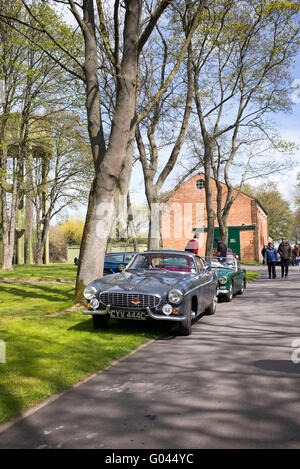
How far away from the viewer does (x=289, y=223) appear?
2827 inches

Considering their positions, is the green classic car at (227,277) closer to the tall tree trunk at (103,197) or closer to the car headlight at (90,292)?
the tall tree trunk at (103,197)

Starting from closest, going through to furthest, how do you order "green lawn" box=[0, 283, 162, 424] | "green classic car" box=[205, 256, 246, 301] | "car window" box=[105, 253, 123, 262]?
"green lawn" box=[0, 283, 162, 424]
"green classic car" box=[205, 256, 246, 301]
"car window" box=[105, 253, 123, 262]

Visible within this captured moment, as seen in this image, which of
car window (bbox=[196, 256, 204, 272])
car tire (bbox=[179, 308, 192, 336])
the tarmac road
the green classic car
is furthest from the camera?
the green classic car

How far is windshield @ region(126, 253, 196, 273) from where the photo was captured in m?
9.27

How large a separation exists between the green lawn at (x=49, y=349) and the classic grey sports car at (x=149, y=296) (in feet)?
1.35

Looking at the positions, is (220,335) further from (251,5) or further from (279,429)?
(251,5)

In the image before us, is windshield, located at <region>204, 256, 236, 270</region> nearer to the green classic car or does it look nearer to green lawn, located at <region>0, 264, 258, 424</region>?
the green classic car

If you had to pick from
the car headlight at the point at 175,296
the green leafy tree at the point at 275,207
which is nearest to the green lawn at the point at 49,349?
the car headlight at the point at 175,296

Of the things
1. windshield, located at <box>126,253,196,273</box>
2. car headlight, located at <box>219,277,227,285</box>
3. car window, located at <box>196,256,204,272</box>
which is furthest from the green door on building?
windshield, located at <box>126,253,196,273</box>

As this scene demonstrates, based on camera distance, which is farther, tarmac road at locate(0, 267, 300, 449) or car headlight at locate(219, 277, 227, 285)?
car headlight at locate(219, 277, 227, 285)

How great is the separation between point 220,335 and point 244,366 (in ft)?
6.79

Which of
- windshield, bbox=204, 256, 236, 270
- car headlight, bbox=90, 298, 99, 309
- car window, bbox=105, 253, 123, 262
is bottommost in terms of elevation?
car headlight, bbox=90, 298, 99, 309

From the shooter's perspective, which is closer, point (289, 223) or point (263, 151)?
point (263, 151)
